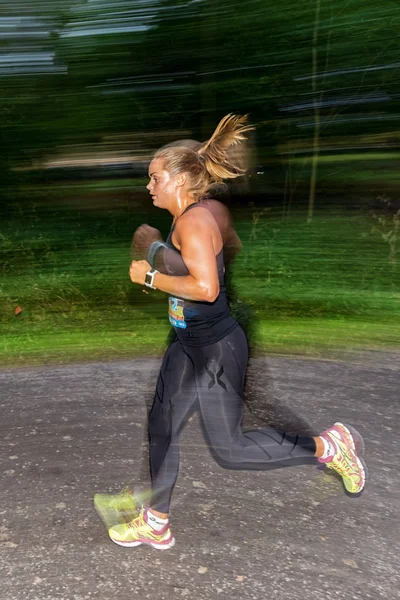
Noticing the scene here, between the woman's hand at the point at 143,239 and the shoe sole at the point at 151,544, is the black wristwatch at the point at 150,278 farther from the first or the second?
the shoe sole at the point at 151,544

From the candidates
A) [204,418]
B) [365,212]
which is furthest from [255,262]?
[204,418]

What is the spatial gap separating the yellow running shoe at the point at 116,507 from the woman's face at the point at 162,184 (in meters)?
1.58

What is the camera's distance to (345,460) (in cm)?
319

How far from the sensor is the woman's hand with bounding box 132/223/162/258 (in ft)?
9.07

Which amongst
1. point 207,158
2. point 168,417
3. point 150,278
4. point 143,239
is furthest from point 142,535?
point 207,158

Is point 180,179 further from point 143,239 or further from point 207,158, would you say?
point 143,239

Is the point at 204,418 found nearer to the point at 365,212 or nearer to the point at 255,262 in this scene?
the point at 255,262

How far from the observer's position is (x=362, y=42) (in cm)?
984

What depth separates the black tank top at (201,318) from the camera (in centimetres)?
265

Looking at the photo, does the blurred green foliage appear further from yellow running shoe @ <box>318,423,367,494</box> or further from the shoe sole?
the shoe sole

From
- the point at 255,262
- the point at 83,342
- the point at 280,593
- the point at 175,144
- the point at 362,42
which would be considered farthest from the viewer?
the point at 362,42

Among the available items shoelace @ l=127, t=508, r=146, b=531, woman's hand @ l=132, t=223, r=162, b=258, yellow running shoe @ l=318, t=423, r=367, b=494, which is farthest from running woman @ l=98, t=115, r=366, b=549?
yellow running shoe @ l=318, t=423, r=367, b=494

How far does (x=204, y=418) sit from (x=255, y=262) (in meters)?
6.56

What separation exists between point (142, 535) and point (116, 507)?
1.23 ft
